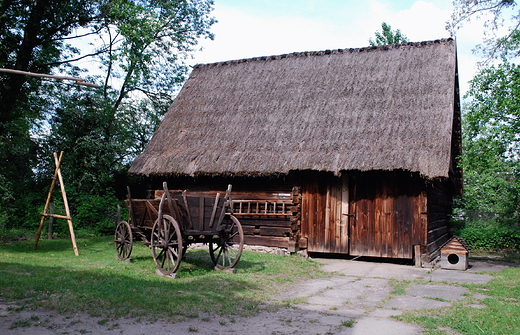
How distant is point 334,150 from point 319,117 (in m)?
1.73

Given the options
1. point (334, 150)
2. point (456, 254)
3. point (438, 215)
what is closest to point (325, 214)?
point (334, 150)

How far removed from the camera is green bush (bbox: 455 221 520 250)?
16.5 m

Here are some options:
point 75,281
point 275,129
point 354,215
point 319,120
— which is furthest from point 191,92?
point 75,281

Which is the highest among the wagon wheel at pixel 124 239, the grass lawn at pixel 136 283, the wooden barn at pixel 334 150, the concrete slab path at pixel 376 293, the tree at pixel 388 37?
the tree at pixel 388 37

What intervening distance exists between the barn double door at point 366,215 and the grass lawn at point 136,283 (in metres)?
1.31

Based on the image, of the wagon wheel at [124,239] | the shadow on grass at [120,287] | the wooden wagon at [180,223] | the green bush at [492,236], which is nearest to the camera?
the shadow on grass at [120,287]

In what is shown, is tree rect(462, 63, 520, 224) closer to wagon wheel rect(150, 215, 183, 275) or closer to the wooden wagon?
the wooden wagon

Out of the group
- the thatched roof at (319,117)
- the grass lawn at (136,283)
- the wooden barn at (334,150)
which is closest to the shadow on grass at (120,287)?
the grass lawn at (136,283)

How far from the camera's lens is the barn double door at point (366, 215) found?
38.1 ft

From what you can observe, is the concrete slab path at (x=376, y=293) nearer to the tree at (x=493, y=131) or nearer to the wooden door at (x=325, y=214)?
the wooden door at (x=325, y=214)

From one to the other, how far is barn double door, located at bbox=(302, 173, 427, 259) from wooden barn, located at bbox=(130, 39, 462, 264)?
0.03 metres

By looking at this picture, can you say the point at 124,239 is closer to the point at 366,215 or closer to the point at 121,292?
the point at 121,292

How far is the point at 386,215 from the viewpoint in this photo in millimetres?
11891

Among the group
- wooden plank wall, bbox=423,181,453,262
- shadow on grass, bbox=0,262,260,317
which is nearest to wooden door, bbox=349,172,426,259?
wooden plank wall, bbox=423,181,453,262
